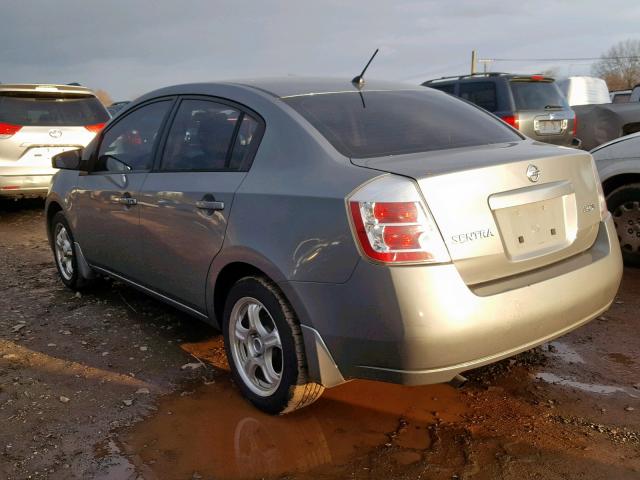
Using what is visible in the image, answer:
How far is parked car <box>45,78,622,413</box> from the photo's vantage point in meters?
2.47

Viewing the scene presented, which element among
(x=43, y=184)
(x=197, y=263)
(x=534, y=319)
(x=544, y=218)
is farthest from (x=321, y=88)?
(x=43, y=184)

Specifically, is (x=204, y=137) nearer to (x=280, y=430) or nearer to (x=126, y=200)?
(x=126, y=200)

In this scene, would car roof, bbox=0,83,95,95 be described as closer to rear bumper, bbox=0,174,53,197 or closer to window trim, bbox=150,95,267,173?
rear bumper, bbox=0,174,53,197

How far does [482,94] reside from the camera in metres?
9.47

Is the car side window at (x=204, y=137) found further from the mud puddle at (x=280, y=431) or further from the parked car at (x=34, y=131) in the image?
the parked car at (x=34, y=131)

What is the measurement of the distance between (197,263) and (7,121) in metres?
6.02

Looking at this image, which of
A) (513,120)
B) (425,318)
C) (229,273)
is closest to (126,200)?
(229,273)

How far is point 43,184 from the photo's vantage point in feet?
27.1

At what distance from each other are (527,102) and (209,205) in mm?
7256

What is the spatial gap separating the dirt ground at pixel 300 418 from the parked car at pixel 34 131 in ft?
14.7

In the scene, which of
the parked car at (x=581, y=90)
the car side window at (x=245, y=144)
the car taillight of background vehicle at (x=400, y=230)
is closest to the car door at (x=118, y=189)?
the car side window at (x=245, y=144)

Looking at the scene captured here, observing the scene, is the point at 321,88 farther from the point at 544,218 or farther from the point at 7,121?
the point at 7,121

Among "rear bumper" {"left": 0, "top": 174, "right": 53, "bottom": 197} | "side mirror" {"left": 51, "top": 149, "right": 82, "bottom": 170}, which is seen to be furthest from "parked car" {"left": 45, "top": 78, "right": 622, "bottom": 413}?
"rear bumper" {"left": 0, "top": 174, "right": 53, "bottom": 197}

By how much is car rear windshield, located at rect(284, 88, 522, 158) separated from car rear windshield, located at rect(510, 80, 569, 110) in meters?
5.99
